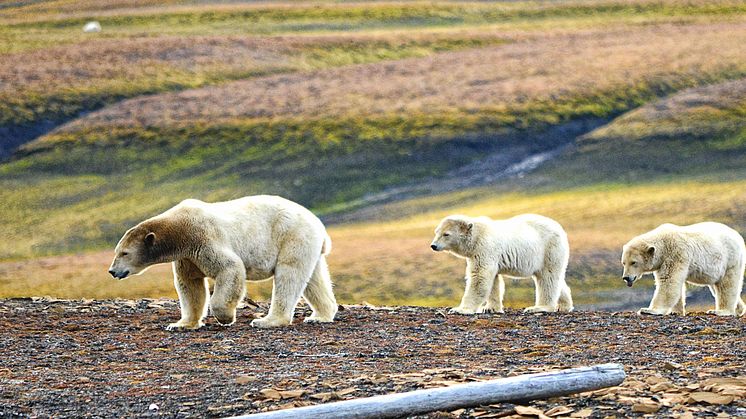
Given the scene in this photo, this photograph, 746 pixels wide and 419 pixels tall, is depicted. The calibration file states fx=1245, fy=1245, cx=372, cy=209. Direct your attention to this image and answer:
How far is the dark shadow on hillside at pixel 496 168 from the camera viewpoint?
51906 mm

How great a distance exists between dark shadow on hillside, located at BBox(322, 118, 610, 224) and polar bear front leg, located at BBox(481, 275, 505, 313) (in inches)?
A: 1158

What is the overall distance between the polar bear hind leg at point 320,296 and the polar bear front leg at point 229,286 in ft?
4.19

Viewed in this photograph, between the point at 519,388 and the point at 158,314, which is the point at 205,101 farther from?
the point at 519,388

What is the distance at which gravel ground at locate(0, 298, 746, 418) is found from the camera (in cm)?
1126

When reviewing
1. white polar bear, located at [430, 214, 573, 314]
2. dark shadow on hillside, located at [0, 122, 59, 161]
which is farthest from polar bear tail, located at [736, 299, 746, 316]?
dark shadow on hillside, located at [0, 122, 59, 161]

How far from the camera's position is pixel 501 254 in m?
19.4

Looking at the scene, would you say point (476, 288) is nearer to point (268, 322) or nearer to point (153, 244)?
point (268, 322)

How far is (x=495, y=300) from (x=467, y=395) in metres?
9.20

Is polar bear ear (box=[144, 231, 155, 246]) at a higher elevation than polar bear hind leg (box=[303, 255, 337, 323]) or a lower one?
higher

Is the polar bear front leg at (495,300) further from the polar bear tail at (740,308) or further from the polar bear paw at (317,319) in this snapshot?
the polar bear tail at (740,308)

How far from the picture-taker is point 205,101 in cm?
6925

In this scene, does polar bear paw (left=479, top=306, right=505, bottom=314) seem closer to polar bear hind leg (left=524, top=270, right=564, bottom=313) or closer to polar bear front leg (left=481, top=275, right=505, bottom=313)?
polar bear front leg (left=481, top=275, right=505, bottom=313)

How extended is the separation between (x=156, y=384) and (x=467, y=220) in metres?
8.11

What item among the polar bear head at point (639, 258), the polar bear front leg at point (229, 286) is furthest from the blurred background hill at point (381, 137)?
the polar bear front leg at point (229, 286)
